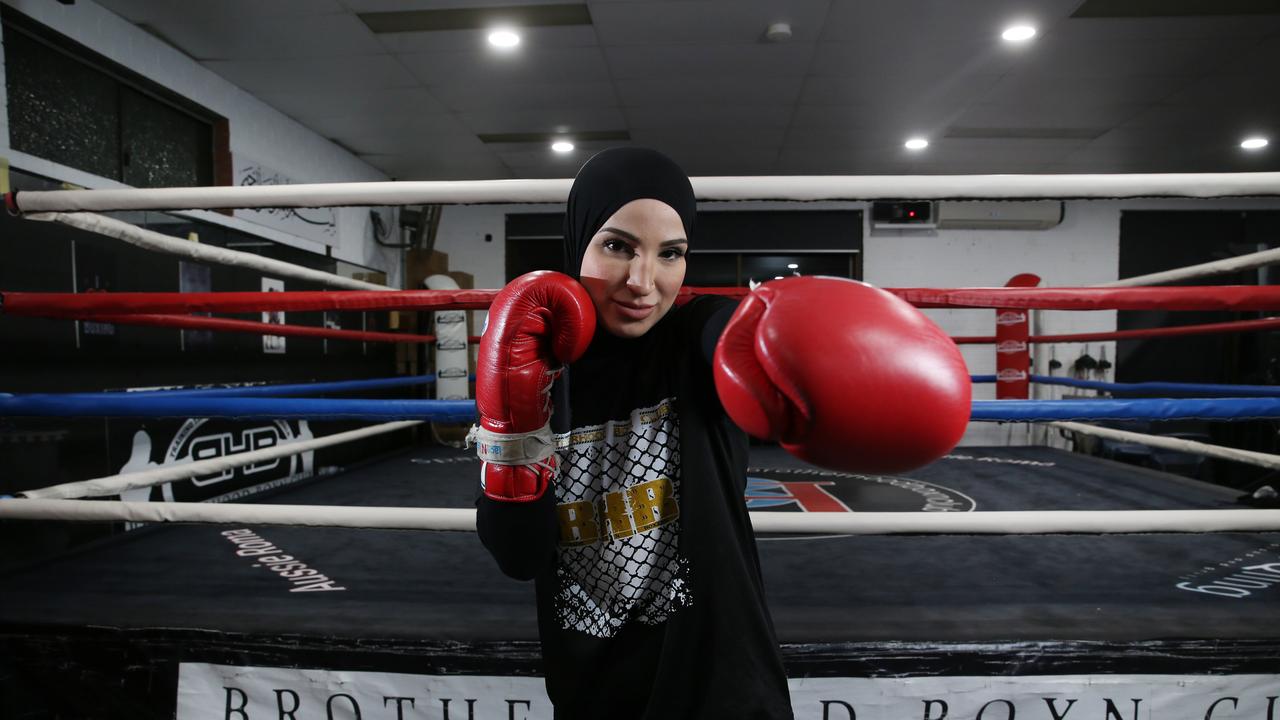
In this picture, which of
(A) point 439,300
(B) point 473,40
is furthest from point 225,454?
(A) point 439,300

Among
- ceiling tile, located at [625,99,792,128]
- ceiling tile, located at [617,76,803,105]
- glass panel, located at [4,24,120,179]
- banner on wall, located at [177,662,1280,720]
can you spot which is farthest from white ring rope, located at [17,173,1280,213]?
ceiling tile, located at [625,99,792,128]

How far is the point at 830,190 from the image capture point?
998 millimetres

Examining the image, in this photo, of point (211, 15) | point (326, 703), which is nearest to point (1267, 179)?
point (326, 703)

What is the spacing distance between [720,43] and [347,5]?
1.78 m

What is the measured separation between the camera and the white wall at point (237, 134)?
2.49 metres

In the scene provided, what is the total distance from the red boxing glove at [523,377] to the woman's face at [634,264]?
28 mm

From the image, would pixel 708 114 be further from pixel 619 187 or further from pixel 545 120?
pixel 619 187

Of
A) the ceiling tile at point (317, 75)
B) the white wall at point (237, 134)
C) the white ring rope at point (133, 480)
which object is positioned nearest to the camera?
the white ring rope at point (133, 480)

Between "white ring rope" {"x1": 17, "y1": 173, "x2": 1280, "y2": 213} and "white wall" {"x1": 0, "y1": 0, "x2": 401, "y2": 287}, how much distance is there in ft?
6.96

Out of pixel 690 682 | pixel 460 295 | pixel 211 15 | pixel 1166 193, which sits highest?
pixel 211 15

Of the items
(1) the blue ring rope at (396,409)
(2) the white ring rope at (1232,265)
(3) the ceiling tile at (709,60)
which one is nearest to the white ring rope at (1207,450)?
(2) the white ring rope at (1232,265)

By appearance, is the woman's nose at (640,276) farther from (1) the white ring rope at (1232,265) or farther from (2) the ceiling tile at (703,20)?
(2) the ceiling tile at (703,20)

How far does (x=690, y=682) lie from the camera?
0.65 m

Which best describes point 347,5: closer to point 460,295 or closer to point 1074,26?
point 460,295
